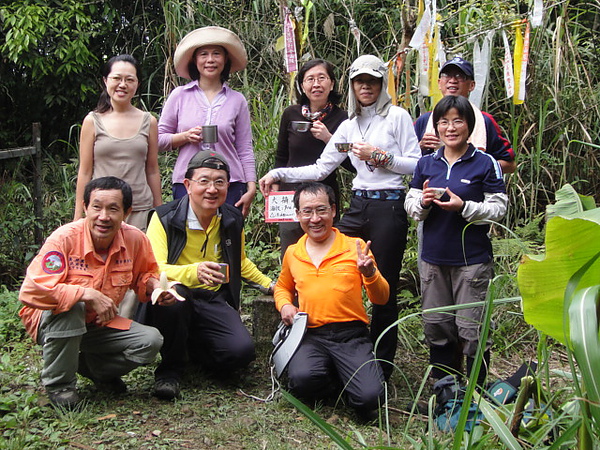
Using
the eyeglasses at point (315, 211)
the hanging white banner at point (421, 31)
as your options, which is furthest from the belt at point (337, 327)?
the hanging white banner at point (421, 31)

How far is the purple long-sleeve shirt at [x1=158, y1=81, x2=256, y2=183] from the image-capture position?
3.85m

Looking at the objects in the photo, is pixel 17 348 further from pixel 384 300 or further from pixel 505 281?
pixel 505 281

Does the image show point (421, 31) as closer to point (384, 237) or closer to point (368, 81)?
point (368, 81)

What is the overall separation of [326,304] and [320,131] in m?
0.99

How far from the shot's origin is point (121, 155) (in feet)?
12.0

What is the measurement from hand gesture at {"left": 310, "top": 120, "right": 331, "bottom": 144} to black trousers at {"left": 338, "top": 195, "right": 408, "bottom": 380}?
0.43 meters

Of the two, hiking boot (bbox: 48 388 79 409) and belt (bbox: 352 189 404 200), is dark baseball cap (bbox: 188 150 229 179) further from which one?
hiking boot (bbox: 48 388 79 409)

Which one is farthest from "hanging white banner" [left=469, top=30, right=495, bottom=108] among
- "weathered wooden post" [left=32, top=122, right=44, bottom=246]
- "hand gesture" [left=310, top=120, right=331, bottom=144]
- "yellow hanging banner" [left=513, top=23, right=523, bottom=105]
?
"weathered wooden post" [left=32, top=122, right=44, bottom=246]

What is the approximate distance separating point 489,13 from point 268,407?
3.69m

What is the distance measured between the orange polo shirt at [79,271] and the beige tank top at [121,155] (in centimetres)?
58

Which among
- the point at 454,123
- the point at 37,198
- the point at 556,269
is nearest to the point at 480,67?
the point at 454,123

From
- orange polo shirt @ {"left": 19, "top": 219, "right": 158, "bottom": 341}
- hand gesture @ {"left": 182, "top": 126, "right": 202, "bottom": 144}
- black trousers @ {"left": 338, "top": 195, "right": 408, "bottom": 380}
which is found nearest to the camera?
orange polo shirt @ {"left": 19, "top": 219, "right": 158, "bottom": 341}

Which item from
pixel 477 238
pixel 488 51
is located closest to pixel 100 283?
pixel 477 238

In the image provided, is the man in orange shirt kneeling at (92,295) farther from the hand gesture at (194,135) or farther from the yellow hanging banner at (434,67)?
the yellow hanging banner at (434,67)
